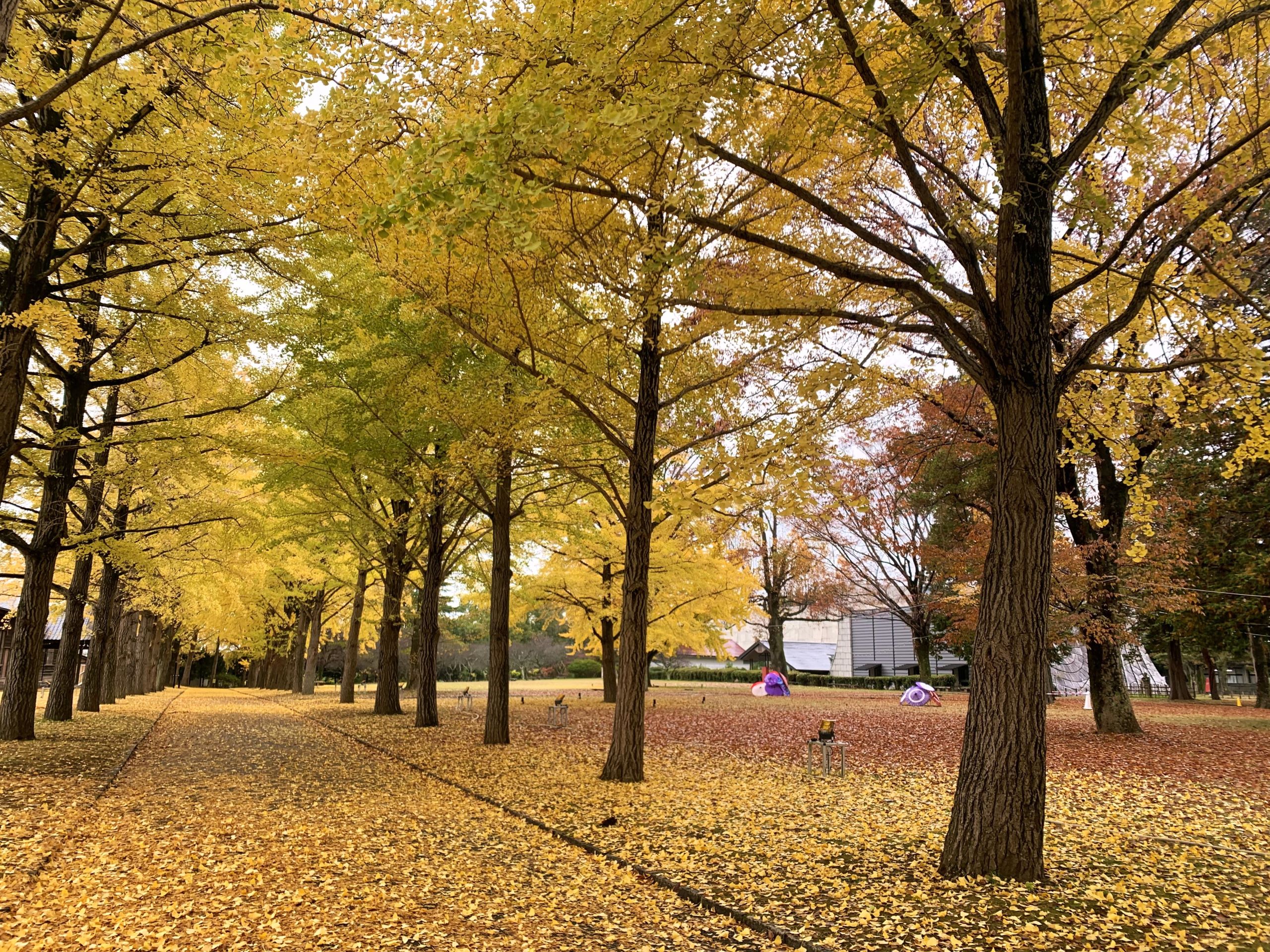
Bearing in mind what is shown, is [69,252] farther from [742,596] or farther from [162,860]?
[742,596]

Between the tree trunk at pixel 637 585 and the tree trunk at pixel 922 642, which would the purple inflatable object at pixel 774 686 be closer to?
the tree trunk at pixel 922 642

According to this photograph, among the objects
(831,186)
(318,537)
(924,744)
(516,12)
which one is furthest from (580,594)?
(516,12)

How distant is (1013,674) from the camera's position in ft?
17.0

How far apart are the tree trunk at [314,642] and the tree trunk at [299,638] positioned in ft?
0.91

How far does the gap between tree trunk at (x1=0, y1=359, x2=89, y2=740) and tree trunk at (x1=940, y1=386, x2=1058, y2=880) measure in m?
12.0

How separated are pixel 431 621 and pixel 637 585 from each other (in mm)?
8658

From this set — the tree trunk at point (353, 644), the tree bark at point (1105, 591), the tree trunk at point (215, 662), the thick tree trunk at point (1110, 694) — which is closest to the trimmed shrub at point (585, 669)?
the tree trunk at point (215, 662)

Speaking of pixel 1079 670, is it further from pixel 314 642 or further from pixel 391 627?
pixel 314 642

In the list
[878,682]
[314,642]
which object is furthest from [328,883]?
[878,682]

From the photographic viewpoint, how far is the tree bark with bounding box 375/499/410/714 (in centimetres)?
1839

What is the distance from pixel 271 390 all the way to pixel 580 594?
535 inches

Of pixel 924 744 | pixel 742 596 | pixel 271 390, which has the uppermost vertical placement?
pixel 271 390

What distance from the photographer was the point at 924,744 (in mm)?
13492

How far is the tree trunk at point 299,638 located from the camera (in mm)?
31922
